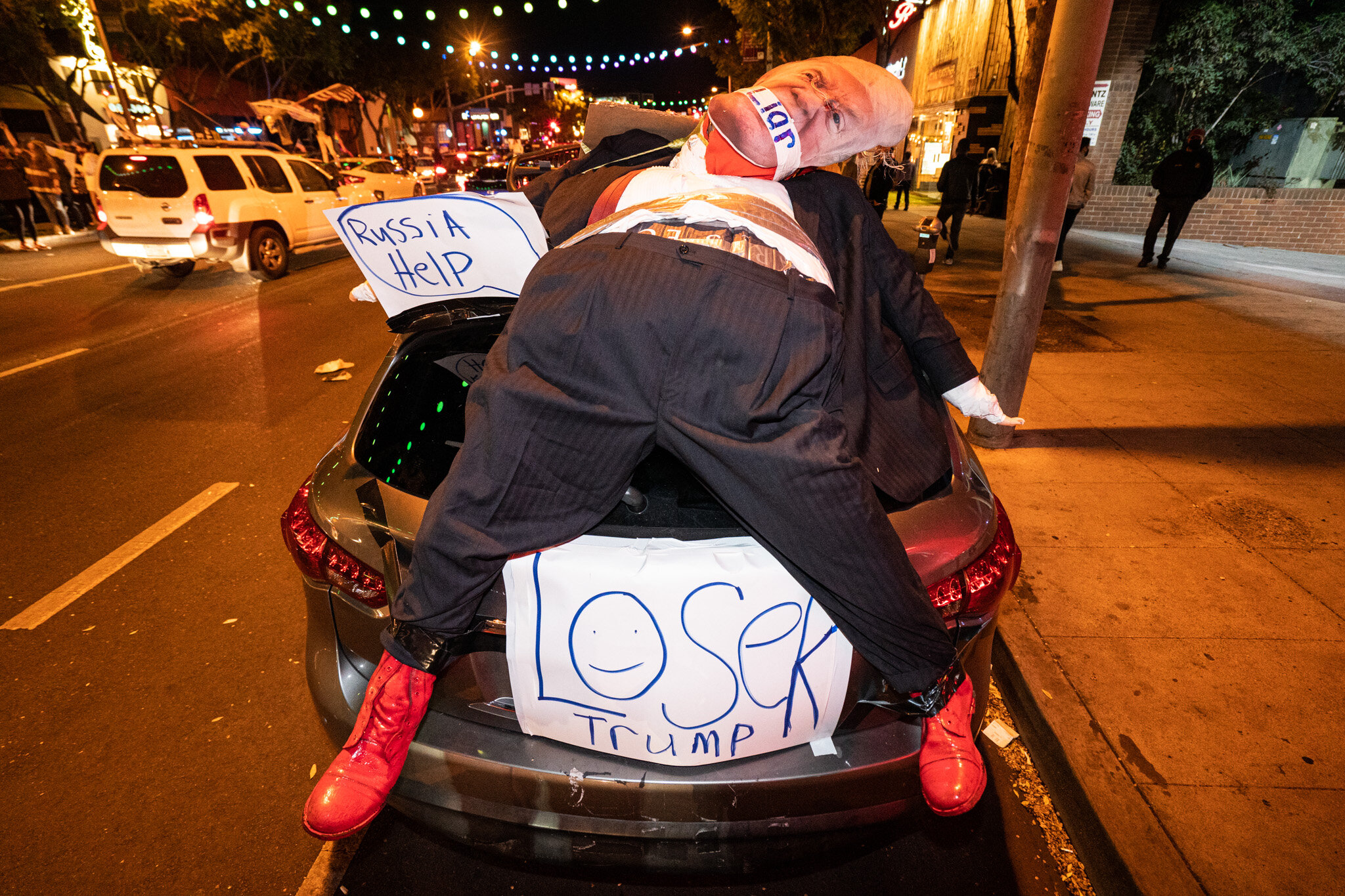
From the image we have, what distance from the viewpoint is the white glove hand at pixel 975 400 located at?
2148 millimetres

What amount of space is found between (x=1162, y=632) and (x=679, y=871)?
235cm

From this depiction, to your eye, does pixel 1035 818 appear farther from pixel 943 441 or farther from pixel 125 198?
pixel 125 198

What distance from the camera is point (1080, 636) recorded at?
282cm

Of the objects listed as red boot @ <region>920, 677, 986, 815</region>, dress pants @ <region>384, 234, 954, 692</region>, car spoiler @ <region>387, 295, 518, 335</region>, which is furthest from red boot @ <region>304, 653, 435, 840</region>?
red boot @ <region>920, 677, 986, 815</region>

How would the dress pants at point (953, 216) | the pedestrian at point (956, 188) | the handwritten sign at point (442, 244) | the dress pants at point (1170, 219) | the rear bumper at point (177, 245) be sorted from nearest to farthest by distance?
the handwritten sign at point (442, 244), the rear bumper at point (177, 245), the dress pants at point (1170, 219), the pedestrian at point (956, 188), the dress pants at point (953, 216)

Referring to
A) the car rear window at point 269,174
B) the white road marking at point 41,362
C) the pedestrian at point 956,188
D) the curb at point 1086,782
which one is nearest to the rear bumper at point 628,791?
the curb at point 1086,782

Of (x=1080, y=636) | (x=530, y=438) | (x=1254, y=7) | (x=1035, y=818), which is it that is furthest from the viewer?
(x=1254, y=7)

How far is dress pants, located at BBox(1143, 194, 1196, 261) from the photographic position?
34.5 feet

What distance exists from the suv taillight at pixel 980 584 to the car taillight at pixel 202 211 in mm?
11372

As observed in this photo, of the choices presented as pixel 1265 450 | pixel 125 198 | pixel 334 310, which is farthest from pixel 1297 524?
pixel 125 198

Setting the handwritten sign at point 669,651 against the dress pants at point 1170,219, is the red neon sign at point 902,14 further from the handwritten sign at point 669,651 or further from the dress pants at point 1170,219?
the handwritten sign at point 669,651

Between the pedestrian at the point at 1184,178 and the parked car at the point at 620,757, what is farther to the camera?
the pedestrian at the point at 1184,178

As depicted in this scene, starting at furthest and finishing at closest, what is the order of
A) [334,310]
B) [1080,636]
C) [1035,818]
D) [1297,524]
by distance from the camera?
[334,310] → [1297,524] → [1080,636] → [1035,818]

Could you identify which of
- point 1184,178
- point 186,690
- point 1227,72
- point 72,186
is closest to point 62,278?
point 72,186
